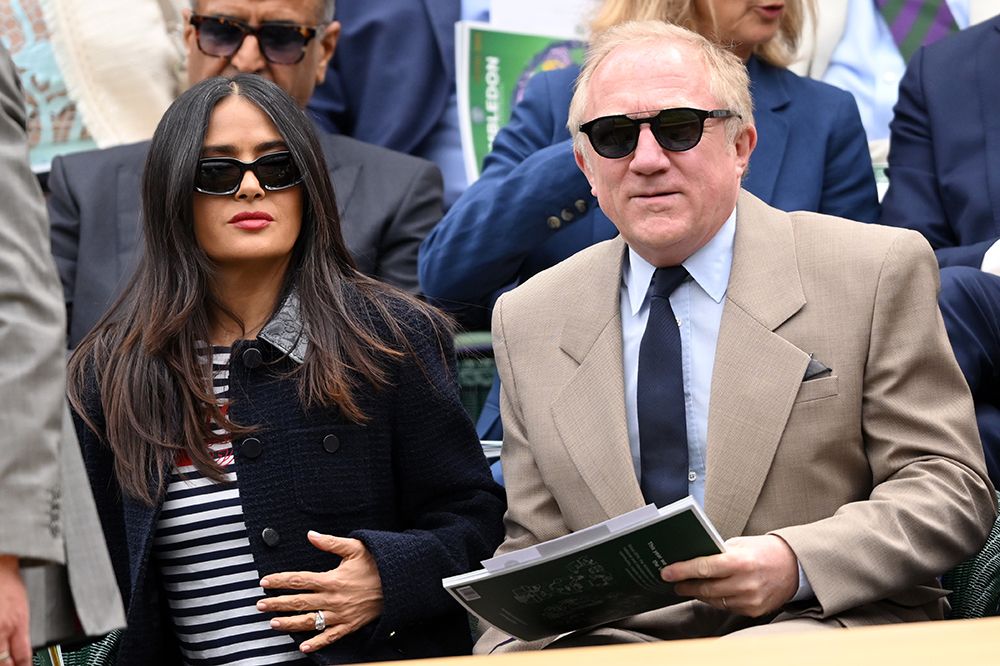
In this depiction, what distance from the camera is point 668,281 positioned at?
2930mm

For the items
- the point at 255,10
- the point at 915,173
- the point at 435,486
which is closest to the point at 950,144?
the point at 915,173

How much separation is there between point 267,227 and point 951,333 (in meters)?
1.46

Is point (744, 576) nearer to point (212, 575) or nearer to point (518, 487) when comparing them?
point (518, 487)

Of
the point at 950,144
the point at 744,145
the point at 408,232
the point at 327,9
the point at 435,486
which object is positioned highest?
the point at 327,9

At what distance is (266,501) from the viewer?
2.80m

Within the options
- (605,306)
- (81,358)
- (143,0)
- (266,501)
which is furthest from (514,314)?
(143,0)

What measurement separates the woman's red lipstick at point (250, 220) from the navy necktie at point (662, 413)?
80cm

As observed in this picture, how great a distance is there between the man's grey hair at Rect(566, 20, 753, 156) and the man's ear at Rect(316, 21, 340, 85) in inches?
60.3

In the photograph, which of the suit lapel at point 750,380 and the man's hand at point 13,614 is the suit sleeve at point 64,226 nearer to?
the suit lapel at point 750,380

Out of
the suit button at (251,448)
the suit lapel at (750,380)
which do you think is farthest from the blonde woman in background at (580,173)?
the suit button at (251,448)

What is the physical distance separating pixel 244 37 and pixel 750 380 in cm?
209

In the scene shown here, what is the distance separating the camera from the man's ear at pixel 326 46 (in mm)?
4480

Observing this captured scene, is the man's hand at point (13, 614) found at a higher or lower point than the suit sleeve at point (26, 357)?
lower

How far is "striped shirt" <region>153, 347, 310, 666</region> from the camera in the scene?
2.80 metres
